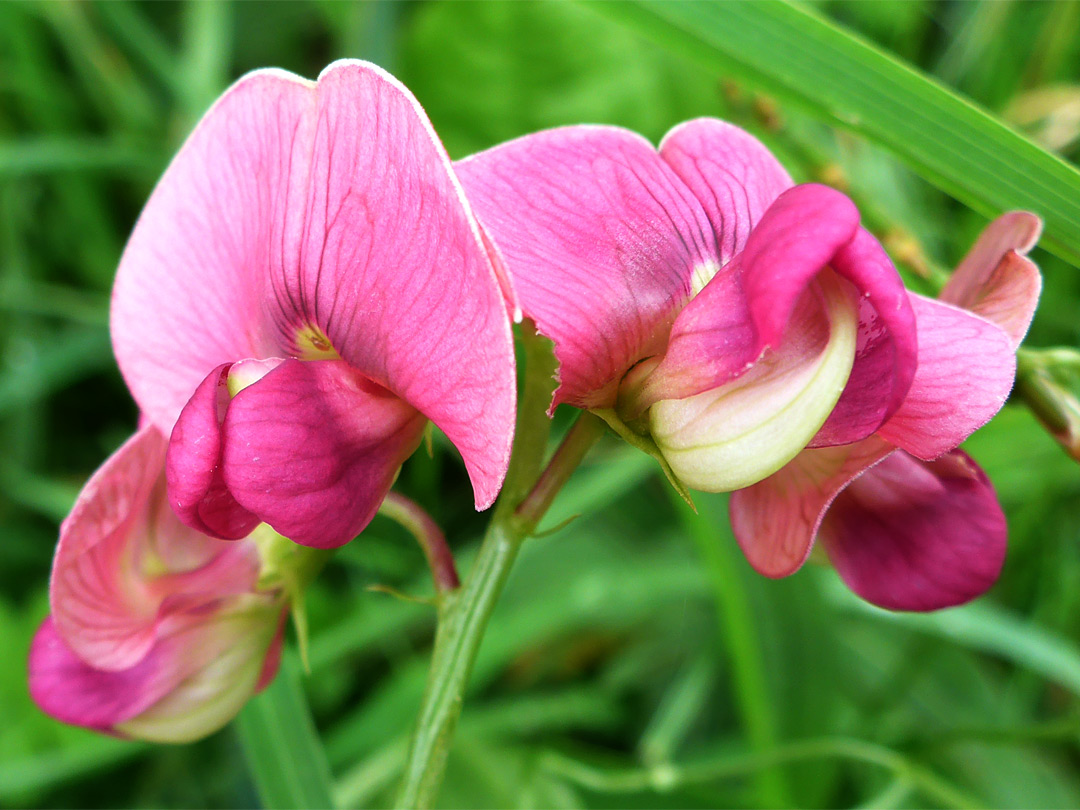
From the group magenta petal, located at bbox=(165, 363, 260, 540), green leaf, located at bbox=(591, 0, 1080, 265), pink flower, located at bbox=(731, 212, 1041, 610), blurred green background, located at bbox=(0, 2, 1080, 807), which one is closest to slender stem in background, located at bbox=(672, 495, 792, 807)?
blurred green background, located at bbox=(0, 2, 1080, 807)

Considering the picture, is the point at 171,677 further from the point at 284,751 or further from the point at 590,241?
the point at 590,241

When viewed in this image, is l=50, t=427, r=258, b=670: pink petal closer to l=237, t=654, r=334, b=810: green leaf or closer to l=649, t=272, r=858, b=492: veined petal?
l=237, t=654, r=334, b=810: green leaf

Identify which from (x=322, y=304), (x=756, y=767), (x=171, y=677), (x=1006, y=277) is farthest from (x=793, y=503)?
(x=756, y=767)

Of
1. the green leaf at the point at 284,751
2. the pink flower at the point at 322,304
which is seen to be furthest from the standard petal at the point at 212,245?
the green leaf at the point at 284,751

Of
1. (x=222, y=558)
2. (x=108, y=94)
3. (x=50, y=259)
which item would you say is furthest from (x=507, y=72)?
(x=222, y=558)

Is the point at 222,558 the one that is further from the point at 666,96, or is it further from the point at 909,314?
the point at 666,96

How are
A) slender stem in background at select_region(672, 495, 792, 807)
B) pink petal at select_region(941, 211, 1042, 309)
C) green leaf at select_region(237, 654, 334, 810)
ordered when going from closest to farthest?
pink petal at select_region(941, 211, 1042, 309) → green leaf at select_region(237, 654, 334, 810) → slender stem in background at select_region(672, 495, 792, 807)

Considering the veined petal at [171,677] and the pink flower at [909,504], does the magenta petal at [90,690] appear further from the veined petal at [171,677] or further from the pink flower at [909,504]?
the pink flower at [909,504]
